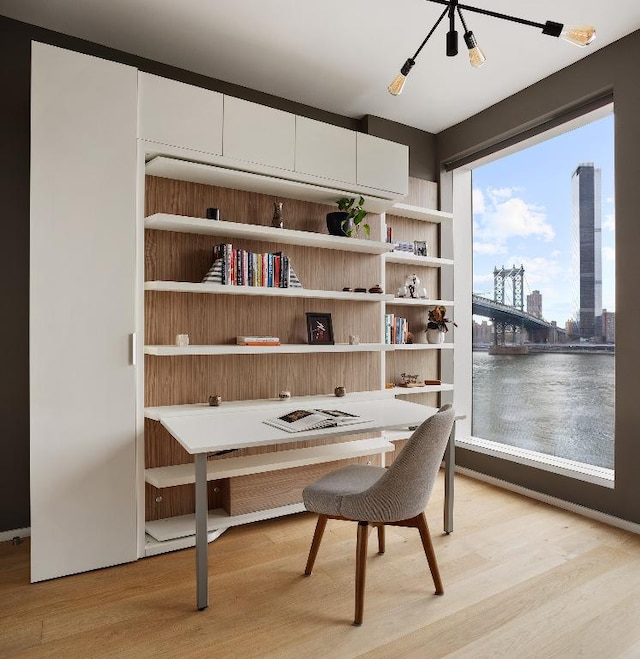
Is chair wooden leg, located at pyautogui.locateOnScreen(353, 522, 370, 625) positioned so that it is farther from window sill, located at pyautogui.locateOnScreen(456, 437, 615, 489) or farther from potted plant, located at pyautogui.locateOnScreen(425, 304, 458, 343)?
potted plant, located at pyautogui.locateOnScreen(425, 304, 458, 343)

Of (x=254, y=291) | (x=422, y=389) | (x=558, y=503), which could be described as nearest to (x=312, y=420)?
(x=254, y=291)

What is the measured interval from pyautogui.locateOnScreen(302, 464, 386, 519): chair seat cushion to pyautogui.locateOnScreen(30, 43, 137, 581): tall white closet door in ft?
3.13

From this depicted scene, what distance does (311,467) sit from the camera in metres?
3.15

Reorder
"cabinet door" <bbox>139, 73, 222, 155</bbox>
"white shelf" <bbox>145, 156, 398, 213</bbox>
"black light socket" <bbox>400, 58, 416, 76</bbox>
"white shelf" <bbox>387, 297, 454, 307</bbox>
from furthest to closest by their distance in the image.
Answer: "white shelf" <bbox>387, 297, 454, 307</bbox> → "white shelf" <bbox>145, 156, 398, 213</bbox> → "cabinet door" <bbox>139, 73, 222, 155</bbox> → "black light socket" <bbox>400, 58, 416, 76</bbox>

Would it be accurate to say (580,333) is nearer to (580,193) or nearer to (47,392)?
(580,193)

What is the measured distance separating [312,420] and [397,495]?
2.01 feet

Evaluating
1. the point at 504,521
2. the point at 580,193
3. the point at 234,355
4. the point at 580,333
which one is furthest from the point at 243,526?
the point at 580,193

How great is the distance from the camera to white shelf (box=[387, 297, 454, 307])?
3707 mm

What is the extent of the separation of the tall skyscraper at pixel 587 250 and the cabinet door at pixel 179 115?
8.05 feet

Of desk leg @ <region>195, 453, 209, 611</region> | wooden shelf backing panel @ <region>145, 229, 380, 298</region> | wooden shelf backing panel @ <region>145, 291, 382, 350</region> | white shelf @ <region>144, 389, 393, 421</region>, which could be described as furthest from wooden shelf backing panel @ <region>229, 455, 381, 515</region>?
wooden shelf backing panel @ <region>145, 229, 380, 298</region>

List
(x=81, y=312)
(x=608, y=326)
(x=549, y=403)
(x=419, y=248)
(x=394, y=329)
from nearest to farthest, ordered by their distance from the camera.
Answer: (x=81, y=312)
(x=608, y=326)
(x=549, y=403)
(x=394, y=329)
(x=419, y=248)

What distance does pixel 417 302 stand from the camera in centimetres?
380

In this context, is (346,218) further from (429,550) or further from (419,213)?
(429,550)

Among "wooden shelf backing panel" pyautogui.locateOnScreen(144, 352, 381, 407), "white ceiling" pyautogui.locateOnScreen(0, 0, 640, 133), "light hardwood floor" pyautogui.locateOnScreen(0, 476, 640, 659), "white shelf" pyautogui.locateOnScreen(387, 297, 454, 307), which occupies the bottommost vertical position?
"light hardwood floor" pyautogui.locateOnScreen(0, 476, 640, 659)
